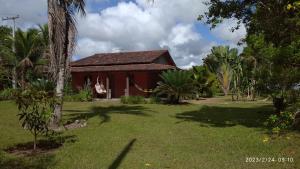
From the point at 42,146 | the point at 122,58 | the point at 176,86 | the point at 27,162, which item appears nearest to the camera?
the point at 27,162

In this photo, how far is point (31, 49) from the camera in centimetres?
3095

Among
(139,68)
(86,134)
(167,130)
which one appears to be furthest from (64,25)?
(139,68)

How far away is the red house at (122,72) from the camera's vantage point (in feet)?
101

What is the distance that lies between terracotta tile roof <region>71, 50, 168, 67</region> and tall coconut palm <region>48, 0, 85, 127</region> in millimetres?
17795

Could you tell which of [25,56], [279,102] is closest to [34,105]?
[279,102]

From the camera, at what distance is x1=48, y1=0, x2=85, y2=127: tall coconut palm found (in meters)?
13.1

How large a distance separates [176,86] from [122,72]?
9.80m

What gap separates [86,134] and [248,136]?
447cm

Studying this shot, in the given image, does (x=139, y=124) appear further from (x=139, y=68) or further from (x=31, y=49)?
(x=31, y=49)

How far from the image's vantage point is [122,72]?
3241cm

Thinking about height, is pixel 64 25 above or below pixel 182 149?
above

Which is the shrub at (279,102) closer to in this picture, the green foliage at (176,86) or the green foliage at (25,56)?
the green foliage at (176,86)

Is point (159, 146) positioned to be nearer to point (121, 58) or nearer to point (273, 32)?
point (273, 32)

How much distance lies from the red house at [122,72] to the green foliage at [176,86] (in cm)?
539
